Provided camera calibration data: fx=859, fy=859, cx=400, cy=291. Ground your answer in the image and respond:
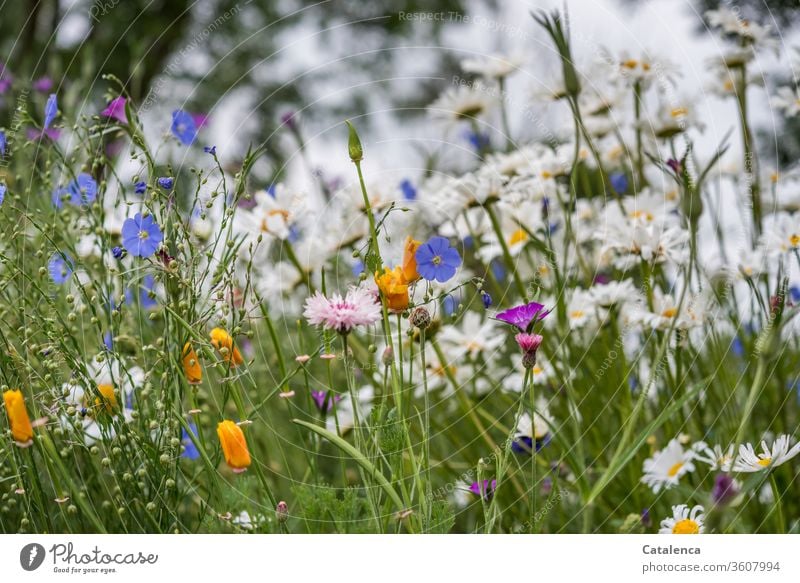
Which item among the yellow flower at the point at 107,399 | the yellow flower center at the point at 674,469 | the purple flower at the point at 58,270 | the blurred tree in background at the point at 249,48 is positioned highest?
the blurred tree in background at the point at 249,48

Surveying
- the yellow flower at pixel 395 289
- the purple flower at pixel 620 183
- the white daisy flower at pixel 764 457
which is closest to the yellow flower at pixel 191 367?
the yellow flower at pixel 395 289

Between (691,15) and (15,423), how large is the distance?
0.63 metres

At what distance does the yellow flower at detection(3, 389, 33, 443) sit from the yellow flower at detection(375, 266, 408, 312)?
189mm

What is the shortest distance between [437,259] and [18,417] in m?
0.23

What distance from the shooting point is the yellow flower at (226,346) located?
45 cm

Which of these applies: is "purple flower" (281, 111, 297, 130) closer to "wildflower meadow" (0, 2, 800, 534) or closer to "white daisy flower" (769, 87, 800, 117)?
"wildflower meadow" (0, 2, 800, 534)

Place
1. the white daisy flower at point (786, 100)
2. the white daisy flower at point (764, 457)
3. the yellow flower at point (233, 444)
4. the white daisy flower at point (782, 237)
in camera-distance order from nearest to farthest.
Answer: the yellow flower at point (233, 444) → the white daisy flower at point (764, 457) → the white daisy flower at point (782, 237) → the white daisy flower at point (786, 100)

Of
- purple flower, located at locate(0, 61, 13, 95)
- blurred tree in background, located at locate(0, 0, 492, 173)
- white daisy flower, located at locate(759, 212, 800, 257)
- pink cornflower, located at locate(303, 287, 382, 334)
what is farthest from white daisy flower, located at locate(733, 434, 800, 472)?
purple flower, located at locate(0, 61, 13, 95)

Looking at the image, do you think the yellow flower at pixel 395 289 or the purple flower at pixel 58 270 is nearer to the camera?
the yellow flower at pixel 395 289
